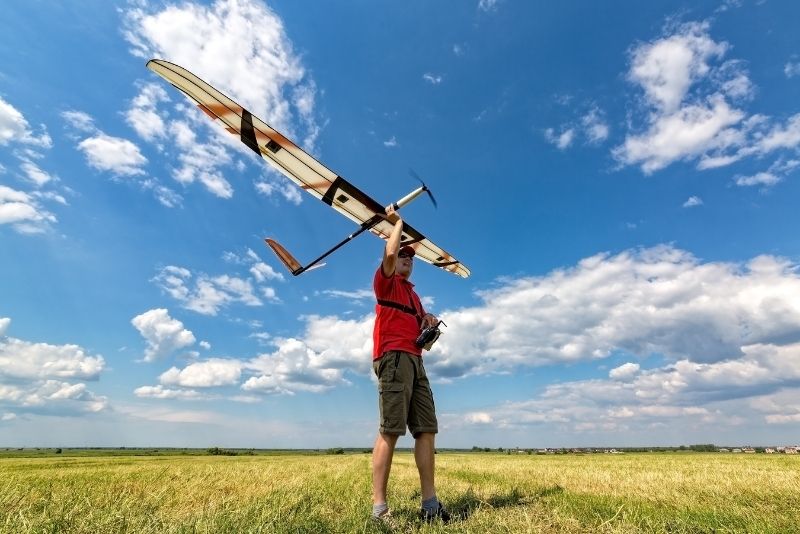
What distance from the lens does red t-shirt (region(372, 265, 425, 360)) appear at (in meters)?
4.79

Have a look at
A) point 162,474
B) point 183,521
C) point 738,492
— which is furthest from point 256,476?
point 738,492

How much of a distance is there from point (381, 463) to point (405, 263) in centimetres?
218

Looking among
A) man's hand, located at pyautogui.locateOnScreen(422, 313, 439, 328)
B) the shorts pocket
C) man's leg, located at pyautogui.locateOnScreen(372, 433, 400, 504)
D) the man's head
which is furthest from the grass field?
the man's head

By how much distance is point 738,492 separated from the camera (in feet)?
16.0

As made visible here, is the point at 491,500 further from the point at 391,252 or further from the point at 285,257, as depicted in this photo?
the point at 285,257

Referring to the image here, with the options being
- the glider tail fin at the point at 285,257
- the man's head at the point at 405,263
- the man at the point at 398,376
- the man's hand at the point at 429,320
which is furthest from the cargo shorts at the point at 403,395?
the glider tail fin at the point at 285,257

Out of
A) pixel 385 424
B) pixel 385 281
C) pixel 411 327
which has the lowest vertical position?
pixel 385 424

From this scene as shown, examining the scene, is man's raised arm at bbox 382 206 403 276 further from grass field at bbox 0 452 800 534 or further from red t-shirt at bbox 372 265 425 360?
grass field at bbox 0 452 800 534

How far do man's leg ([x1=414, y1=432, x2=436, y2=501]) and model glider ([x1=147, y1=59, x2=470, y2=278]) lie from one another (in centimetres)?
345

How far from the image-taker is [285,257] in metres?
11.3

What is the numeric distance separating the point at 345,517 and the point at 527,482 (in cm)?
388

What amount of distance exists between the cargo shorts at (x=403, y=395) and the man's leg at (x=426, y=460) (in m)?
0.07

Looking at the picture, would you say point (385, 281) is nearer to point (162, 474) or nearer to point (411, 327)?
point (411, 327)

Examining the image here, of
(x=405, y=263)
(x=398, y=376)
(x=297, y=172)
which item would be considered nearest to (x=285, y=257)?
(x=297, y=172)
